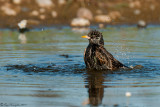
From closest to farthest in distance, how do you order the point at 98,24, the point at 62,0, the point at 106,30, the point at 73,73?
the point at 73,73
the point at 106,30
the point at 98,24
the point at 62,0

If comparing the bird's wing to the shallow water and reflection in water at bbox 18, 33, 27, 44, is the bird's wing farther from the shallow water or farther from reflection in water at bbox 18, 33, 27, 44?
reflection in water at bbox 18, 33, 27, 44

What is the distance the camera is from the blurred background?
22322 mm

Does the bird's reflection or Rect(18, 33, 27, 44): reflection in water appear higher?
Rect(18, 33, 27, 44): reflection in water

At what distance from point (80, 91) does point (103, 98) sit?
0.73 m

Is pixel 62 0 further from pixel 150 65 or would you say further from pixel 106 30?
pixel 150 65

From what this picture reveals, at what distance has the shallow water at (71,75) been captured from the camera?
6965 mm

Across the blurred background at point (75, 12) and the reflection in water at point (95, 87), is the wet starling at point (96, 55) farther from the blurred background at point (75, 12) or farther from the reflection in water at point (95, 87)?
the blurred background at point (75, 12)

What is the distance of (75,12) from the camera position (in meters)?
24.1

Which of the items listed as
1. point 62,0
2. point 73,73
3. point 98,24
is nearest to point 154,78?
point 73,73

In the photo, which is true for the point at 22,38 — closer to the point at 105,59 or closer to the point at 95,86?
the point at 105,59

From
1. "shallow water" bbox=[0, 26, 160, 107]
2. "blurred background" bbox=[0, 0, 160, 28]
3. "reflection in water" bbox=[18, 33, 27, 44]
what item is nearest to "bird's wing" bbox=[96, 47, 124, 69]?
"shallow water" bbox=[0, 26, 160, 107]

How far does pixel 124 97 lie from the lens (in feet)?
23.2

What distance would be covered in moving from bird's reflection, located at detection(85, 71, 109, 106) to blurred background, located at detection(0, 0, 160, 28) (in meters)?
12.5

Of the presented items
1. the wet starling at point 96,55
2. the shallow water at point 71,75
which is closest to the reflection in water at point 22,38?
the shallow water at point 71,75
